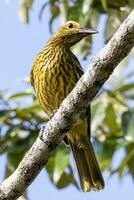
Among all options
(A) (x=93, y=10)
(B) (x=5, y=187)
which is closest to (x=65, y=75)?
(A) (x=93, y=10)

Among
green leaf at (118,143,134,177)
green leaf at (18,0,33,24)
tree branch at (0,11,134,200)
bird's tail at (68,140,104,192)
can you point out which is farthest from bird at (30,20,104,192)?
tree branch at (0,11,134,200)

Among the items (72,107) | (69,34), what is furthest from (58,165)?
(72,107)

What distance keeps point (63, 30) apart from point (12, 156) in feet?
2.75

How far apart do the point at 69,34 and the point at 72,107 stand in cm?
167

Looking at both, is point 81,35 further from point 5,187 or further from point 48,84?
point 5,187

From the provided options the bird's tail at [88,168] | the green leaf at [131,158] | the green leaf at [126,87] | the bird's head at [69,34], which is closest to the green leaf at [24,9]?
the bird's head at [69,34]

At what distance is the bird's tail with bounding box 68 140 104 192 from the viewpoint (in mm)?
4641

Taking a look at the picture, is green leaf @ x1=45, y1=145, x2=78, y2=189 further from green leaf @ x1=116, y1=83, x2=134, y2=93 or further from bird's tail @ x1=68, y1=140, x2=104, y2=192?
green leaf @ x1=116, y1=83, x2=134, y2=93

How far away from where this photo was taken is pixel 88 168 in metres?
4.85

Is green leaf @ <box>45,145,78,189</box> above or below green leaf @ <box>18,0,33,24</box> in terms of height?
below

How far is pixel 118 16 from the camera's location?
17.8ft

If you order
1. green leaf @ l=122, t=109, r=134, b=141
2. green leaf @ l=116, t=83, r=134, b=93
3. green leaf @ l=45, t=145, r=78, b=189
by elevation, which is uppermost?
green leaf @ l=116, t=83, r=134, b=93

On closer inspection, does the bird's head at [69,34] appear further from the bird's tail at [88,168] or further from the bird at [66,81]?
the bird's tail at [88,168]

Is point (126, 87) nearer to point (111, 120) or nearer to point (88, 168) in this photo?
point (111, 120)
